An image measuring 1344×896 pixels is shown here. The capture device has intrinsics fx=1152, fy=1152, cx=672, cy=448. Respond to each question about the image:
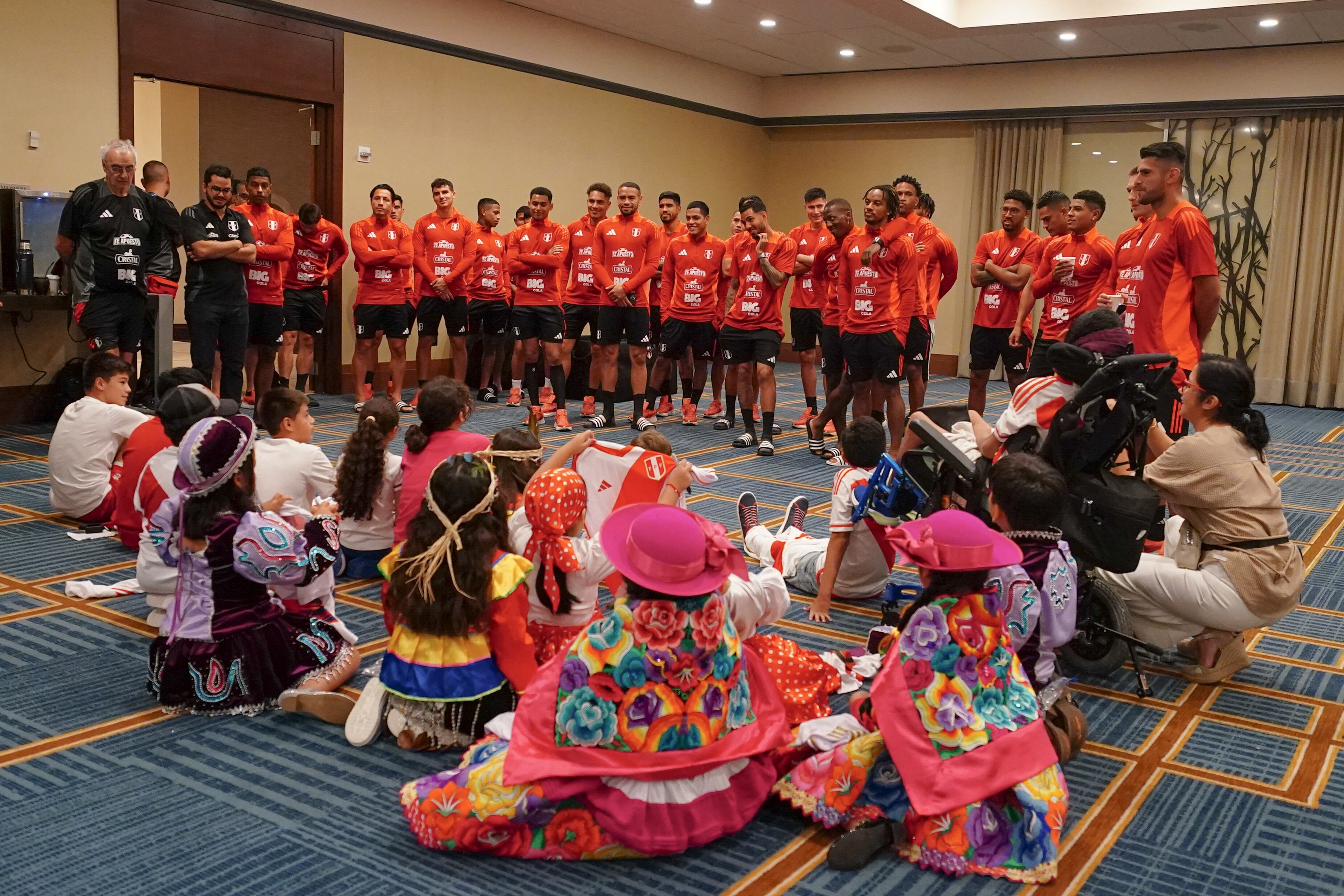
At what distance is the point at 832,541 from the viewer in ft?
13.3

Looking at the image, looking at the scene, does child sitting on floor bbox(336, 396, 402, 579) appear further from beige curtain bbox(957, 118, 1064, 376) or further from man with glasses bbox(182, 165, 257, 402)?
beige curtain bbox(957, 118, 1064, 376)

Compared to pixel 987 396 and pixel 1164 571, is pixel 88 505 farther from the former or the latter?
pixel 987 396

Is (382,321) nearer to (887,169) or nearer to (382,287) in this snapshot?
(382,287)

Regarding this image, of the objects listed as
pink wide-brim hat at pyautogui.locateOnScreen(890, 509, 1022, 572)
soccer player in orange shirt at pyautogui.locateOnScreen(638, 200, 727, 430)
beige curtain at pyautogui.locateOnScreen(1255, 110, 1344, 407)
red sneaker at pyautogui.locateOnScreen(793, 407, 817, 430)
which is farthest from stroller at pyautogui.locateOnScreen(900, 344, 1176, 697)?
A: beige curtain at pyautogui.locateOnScreen(1255, 110, 1344, 407)

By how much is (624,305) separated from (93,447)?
156 inches

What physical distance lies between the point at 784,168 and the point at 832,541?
37.0 feet

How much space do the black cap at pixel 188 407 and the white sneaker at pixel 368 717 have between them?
1.03 meters

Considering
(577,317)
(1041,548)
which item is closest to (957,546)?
(1041,548)

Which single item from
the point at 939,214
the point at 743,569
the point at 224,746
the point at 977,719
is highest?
the point at 939,214

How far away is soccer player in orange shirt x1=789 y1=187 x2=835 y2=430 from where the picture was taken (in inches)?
325

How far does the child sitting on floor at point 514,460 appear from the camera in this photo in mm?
3438

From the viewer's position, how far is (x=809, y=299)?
8.80 m

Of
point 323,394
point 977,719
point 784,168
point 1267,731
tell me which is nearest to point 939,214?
point 784,168

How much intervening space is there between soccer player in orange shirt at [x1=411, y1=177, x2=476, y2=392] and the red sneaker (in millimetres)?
2829
